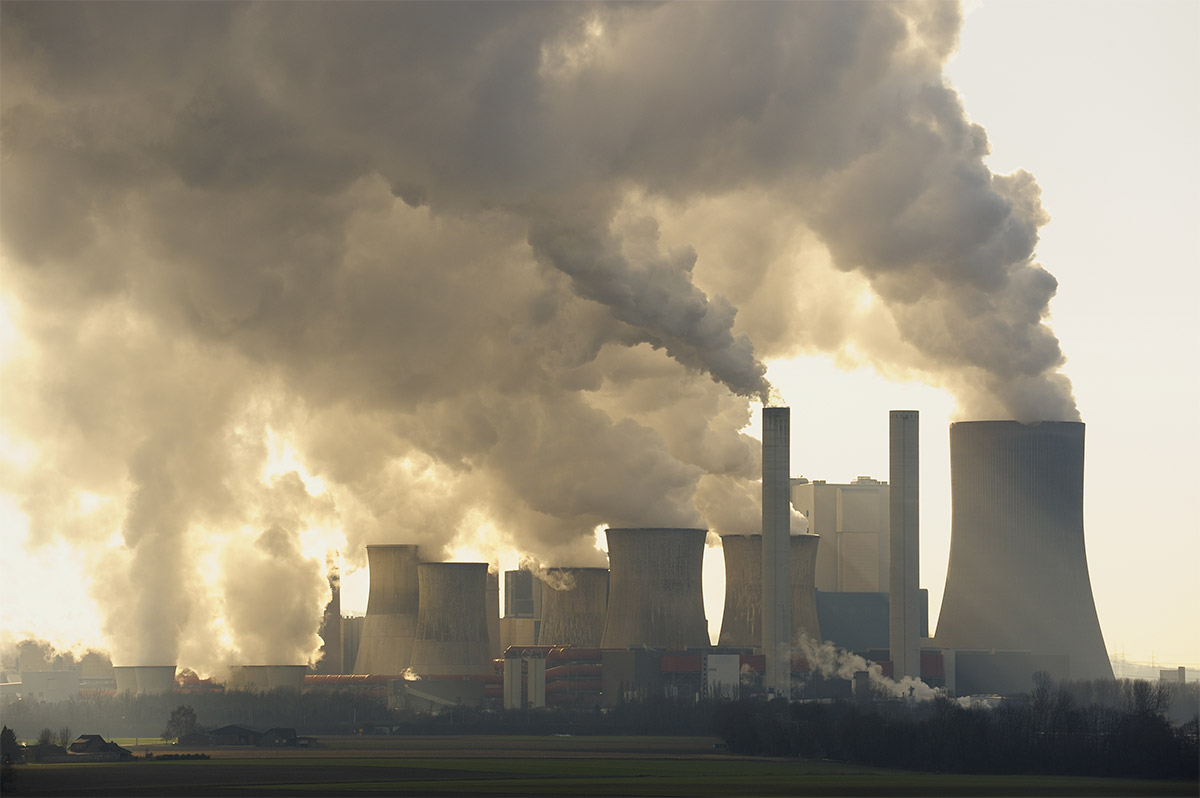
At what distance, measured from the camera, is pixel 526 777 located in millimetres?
48250

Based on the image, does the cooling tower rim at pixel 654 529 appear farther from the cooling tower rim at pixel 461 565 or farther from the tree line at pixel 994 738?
the tree line at pixel 994 738

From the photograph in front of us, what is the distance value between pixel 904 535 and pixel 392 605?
2120 cm

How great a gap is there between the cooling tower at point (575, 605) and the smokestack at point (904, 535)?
1225cm

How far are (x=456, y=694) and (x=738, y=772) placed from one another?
28608 mm

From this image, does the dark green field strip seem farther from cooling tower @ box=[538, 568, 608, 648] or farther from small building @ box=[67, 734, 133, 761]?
cooling tower @ box=[538, 568, 608, 648]

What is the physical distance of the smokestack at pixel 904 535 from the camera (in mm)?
75000

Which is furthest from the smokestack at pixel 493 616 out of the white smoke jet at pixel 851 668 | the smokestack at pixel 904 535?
the smokestack at pixel 904 535

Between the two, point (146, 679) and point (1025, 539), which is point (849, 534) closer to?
point (1025, 539)

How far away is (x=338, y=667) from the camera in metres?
95.2

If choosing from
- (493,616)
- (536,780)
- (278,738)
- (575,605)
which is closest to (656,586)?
(575,605)

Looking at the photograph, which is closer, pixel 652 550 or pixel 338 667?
pixel 652 550

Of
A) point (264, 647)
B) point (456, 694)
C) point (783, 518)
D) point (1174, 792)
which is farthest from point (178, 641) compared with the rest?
point (1174, 792)

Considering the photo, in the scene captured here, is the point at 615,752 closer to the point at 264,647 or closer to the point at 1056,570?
the point at 1056,570

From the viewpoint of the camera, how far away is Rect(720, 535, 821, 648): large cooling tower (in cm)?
7756
